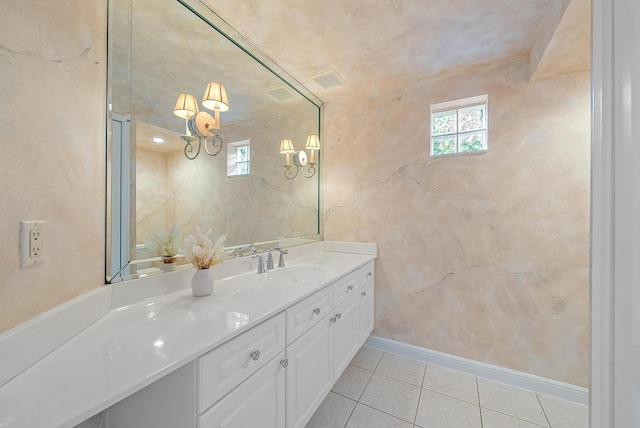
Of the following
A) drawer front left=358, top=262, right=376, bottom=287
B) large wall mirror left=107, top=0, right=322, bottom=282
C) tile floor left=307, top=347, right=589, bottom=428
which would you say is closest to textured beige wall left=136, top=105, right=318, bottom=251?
large wall mirror left=107, top=0, right=322, bottom=282

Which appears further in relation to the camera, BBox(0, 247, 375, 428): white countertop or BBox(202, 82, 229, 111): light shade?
BBox(202, 82, 229, 111): light shade

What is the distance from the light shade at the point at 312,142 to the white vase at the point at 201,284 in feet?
4.89

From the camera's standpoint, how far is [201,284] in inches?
45.4

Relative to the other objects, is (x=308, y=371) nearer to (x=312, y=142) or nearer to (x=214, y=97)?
(x=214, y=97)

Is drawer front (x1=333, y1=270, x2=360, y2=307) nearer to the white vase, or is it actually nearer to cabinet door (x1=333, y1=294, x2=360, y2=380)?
cabinet door (x1=333, y1=294, x2=360, y2=380)

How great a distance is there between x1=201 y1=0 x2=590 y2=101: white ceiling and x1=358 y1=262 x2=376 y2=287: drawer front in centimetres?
154

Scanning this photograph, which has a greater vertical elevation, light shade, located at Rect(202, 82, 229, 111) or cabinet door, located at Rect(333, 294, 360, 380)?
light shade, located at Rect(202, 82, 229, 111)

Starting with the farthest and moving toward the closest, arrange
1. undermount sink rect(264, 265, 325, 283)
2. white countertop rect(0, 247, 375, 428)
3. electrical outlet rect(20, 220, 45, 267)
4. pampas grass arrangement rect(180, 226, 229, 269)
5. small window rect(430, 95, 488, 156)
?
small window rect(430, 95, 488, 156), undermount sink rect(264, 265, 325, 283), pampas grass arrangement rect(180, 226, 229, 269), electrical outlet rect(20, 220, 45, 267), white countertop rect(0, 247, 375, 428)

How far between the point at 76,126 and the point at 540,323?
8.82ft

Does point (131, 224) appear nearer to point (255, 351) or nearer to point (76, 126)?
point (76, 126)

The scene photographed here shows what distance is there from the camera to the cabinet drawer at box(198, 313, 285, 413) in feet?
2.39

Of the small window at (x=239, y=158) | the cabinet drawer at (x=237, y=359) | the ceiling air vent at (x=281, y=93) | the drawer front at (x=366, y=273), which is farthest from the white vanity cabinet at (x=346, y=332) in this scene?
the ceiling air vent at (x=281, y=93)

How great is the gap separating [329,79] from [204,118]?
3.77 ft

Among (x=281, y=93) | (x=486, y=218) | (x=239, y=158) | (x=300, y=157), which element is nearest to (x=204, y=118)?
(x=239, y=158)
